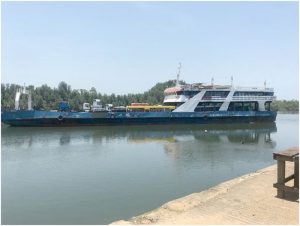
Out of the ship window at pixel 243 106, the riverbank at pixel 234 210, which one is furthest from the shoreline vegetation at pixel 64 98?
the riverbank at pixel 234 210

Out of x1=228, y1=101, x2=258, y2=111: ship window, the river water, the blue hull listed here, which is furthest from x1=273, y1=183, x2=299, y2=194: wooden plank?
x1=228, y1=101, x2=258, y2=111: ship window

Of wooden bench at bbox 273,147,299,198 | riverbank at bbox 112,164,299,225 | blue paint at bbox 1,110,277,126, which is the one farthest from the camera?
blue paint at bbox 1,110,277,126

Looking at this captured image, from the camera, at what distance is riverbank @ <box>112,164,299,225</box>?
6.36 meters

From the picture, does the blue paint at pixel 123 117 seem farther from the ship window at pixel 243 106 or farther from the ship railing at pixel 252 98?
the ship railing at pixel 252 98

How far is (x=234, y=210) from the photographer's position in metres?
6.94

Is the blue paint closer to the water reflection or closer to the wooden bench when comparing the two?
the water reflection

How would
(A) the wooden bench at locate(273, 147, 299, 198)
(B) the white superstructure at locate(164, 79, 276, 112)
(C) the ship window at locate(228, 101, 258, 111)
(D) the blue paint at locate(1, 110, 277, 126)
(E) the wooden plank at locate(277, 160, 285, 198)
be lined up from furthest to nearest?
1. (C) the ship window at locate(228, 101, 258, 111)
2. (B) the white superstructure at locate(164, 79, 276, 112)
3. (D) the blue paint at locate(1, 110, 277, 126)
4. (E) the wooden plank at locate(277, 160, 285, 198)
5. (A) the wooden bench at locate(273, 147, 299, 198)

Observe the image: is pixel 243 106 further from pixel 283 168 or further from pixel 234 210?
pixel 234 210

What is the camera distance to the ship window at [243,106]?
39.9 meters

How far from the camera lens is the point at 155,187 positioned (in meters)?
11.1

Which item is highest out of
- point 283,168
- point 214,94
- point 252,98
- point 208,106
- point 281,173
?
point 214,94

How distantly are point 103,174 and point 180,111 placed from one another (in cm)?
2456

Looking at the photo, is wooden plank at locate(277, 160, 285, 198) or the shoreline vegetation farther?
the shoreline vegetation

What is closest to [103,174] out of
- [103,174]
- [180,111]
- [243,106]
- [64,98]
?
[103,174]
